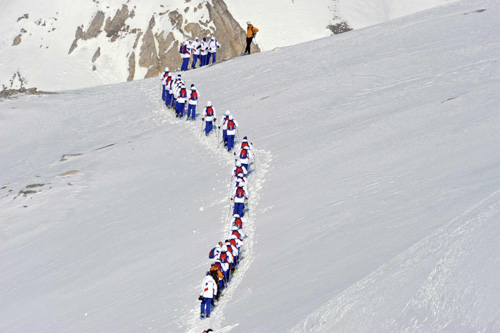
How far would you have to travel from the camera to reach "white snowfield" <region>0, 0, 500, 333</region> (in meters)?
14.5

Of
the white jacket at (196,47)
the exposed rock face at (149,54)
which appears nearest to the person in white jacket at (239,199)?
the white jacket at (196,47)

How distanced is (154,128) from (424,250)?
1958 cm

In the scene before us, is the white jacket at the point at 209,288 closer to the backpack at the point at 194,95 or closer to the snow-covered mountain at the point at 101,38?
the backpack at the point at 194,95

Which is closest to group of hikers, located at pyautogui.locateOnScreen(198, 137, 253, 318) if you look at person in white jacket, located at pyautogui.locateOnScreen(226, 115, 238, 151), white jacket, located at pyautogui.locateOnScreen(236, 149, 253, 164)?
white jacket, located at pyautogui.locateOnScreen(236, 149, 253, 164)

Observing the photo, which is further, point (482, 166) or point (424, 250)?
point (482, 166)

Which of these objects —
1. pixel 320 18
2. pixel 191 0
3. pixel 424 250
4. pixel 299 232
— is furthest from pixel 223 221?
pixel 320 18

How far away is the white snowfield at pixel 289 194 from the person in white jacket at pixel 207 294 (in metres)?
0.29

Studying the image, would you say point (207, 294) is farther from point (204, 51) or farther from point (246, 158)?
point (204, 51)

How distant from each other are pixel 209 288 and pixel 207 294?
116 mm

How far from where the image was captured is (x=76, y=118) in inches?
1468

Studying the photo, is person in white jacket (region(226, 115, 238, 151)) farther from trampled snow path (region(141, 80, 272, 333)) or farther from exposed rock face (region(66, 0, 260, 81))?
exposed rock face (region(66, 0, 260, 81))

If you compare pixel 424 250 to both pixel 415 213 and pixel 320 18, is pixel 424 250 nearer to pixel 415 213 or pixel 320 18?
pixel 415 213

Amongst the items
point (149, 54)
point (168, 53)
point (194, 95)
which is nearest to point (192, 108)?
point (194, 95)

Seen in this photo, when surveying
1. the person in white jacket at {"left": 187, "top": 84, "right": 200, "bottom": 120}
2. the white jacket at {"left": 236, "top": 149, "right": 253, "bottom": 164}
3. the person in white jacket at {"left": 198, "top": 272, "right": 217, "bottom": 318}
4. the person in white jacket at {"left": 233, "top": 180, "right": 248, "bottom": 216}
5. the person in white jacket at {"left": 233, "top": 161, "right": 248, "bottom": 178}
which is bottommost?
the person in white jacket at {"left": 198, "top": 272, "right": 217, "bottom": 318}
